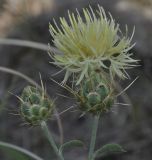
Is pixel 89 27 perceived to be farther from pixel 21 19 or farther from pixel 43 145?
pixel 21 19

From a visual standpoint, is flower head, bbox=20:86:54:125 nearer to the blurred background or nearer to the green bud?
the green bud

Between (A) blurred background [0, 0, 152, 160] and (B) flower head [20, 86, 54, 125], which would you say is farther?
(A) blurred background [0, 0, 152, 160]

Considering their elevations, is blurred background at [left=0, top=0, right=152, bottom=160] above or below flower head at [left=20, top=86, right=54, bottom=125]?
above

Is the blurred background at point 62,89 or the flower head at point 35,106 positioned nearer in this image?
the flower head at point 35,106

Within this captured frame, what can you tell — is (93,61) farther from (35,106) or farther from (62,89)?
(62,89)

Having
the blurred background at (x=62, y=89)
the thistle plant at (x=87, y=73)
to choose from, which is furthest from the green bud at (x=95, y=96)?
the blurred background at (x=62, y=89)

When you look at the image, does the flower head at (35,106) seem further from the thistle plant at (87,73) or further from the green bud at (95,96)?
the green bud at (95,96)

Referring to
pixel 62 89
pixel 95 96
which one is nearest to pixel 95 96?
pixel 95 96

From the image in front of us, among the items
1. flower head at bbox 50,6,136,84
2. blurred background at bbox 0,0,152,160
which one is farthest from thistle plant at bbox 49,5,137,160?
blurred background at bbox 0,0,152,160
